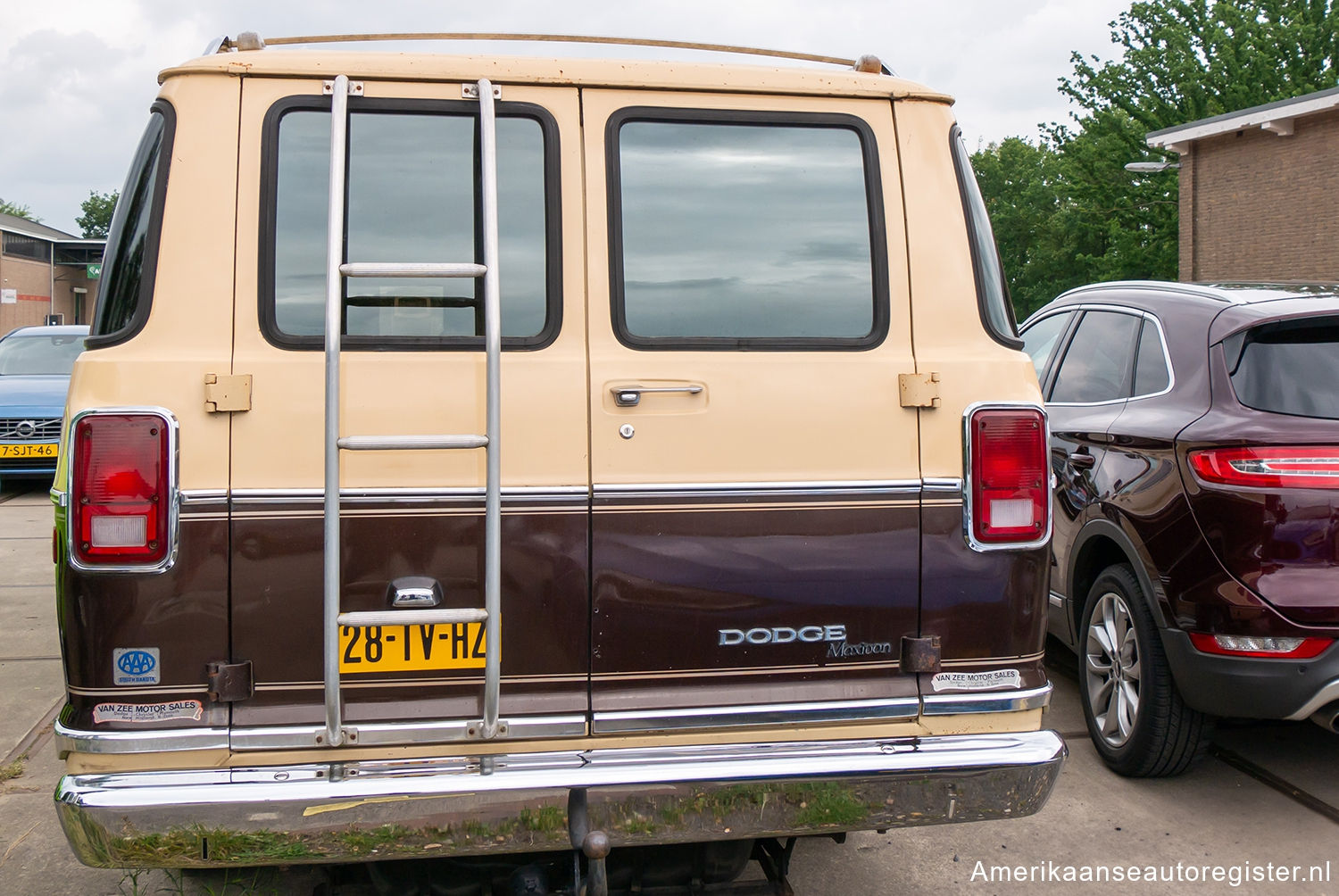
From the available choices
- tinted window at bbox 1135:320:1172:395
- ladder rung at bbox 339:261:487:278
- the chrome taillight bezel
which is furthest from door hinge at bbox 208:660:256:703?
tinted window at bbox 1135:320:1172:395

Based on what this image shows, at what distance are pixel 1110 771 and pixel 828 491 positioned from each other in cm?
240

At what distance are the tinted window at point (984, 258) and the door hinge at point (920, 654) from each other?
82cm

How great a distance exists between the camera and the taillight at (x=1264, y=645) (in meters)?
3.71

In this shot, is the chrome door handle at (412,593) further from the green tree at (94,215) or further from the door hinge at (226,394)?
the green tree at (94,215)

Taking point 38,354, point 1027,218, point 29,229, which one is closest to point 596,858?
point 38,354

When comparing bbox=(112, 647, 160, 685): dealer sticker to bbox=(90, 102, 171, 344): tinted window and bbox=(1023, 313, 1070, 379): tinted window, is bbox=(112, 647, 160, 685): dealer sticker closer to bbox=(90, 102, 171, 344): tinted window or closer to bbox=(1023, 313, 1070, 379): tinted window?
bbox=(90, 102, 171, 344): tinted window

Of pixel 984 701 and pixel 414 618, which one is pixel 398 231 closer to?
pixel 414 618

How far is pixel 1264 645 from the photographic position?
377 centimetres

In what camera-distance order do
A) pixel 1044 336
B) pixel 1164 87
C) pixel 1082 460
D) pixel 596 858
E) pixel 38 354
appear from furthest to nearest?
pixel 1164 87 < pixel 38 354 < pixel 1044 336 < pixel 1082 460 < pixel 596 858

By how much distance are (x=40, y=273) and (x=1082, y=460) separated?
184 feet

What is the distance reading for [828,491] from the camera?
285cm

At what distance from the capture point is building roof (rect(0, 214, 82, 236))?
46.5m

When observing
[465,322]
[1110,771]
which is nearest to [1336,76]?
[1110,771]

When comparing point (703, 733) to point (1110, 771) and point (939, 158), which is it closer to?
point (939, 158)
